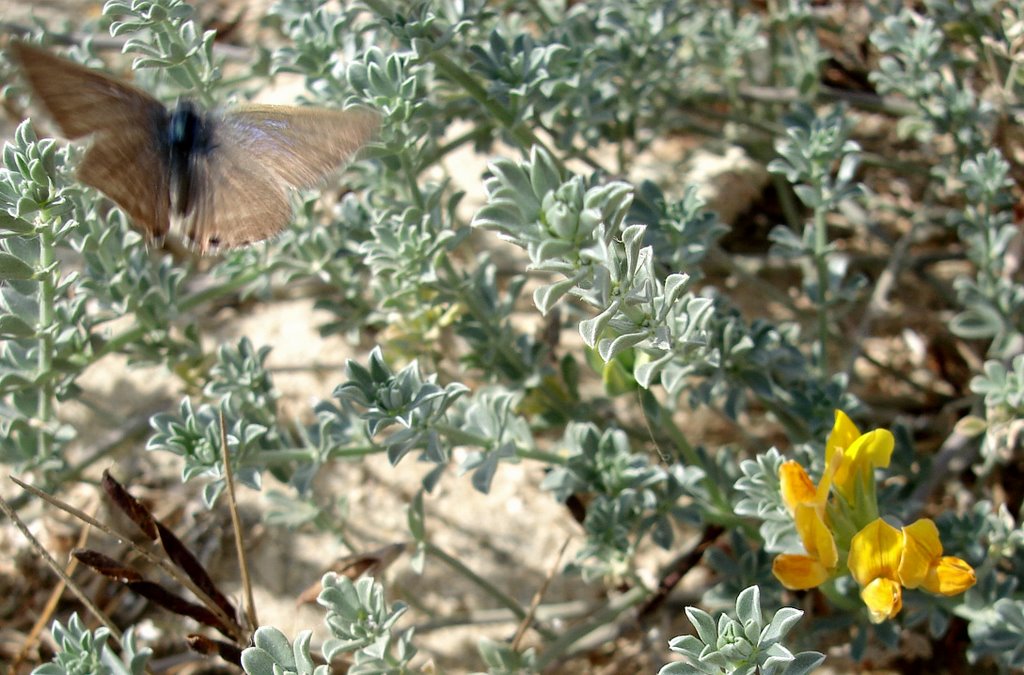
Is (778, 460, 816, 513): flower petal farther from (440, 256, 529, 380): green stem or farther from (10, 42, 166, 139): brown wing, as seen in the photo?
(10, 42, 166, 139): brown wing

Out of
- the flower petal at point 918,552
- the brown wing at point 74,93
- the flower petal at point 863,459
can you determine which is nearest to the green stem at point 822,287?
the flower petal at point 863,459

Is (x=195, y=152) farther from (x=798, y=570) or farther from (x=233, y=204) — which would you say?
(x=798, y=570)

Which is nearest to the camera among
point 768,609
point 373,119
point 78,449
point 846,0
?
point 373,119

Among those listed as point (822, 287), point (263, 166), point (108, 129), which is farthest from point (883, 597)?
point (108, 129)

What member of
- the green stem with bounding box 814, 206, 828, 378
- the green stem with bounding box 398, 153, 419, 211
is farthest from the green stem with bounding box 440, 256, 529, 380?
the green stem with bounding box 814, 206, 828, 378

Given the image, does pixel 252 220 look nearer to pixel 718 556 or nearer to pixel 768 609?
pixel 718 556

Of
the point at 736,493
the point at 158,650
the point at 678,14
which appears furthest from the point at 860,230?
the point at 158,650

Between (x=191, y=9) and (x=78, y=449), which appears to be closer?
(x=191, y=9)
